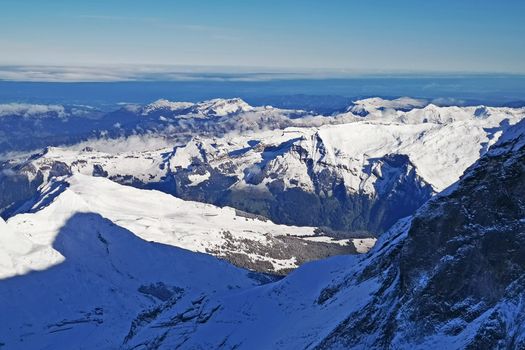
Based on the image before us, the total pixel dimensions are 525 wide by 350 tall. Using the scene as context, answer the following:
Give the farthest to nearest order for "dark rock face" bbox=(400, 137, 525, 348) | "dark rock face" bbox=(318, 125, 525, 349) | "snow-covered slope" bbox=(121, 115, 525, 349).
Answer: "dark rock face" bbox=(400, 137, 525, 348) < "snow-covered slope" bbox=(121, 115, 525, 349) < "dark rock face" bbox=(318, 125, 525, 349)

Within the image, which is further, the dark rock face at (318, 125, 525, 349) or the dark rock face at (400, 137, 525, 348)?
the dark rock face at (400, 137, 525, 348)

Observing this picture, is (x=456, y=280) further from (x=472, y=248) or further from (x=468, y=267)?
(x=472, y=248)

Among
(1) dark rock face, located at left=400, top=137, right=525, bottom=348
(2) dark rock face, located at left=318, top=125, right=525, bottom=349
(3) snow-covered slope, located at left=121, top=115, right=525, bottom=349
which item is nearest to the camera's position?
(2) dark rock face, located at left=318, top=125, right=525, bottom=349

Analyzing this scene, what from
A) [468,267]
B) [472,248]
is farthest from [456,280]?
[472,248]

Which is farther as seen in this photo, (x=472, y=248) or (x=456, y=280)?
(x=456, y=280)

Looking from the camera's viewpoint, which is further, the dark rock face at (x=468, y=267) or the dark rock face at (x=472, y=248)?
the dark rock face at (x=472, y=248)

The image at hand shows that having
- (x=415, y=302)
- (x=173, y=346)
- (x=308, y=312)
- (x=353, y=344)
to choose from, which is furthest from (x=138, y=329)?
(x=415, y=302)

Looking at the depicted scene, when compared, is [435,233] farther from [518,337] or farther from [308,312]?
[308,312]

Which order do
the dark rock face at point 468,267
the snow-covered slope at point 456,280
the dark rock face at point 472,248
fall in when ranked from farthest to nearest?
the dark rock face at point 472,248
the snow-covered slope at point 456,280
the dark rock face at point 468,267
